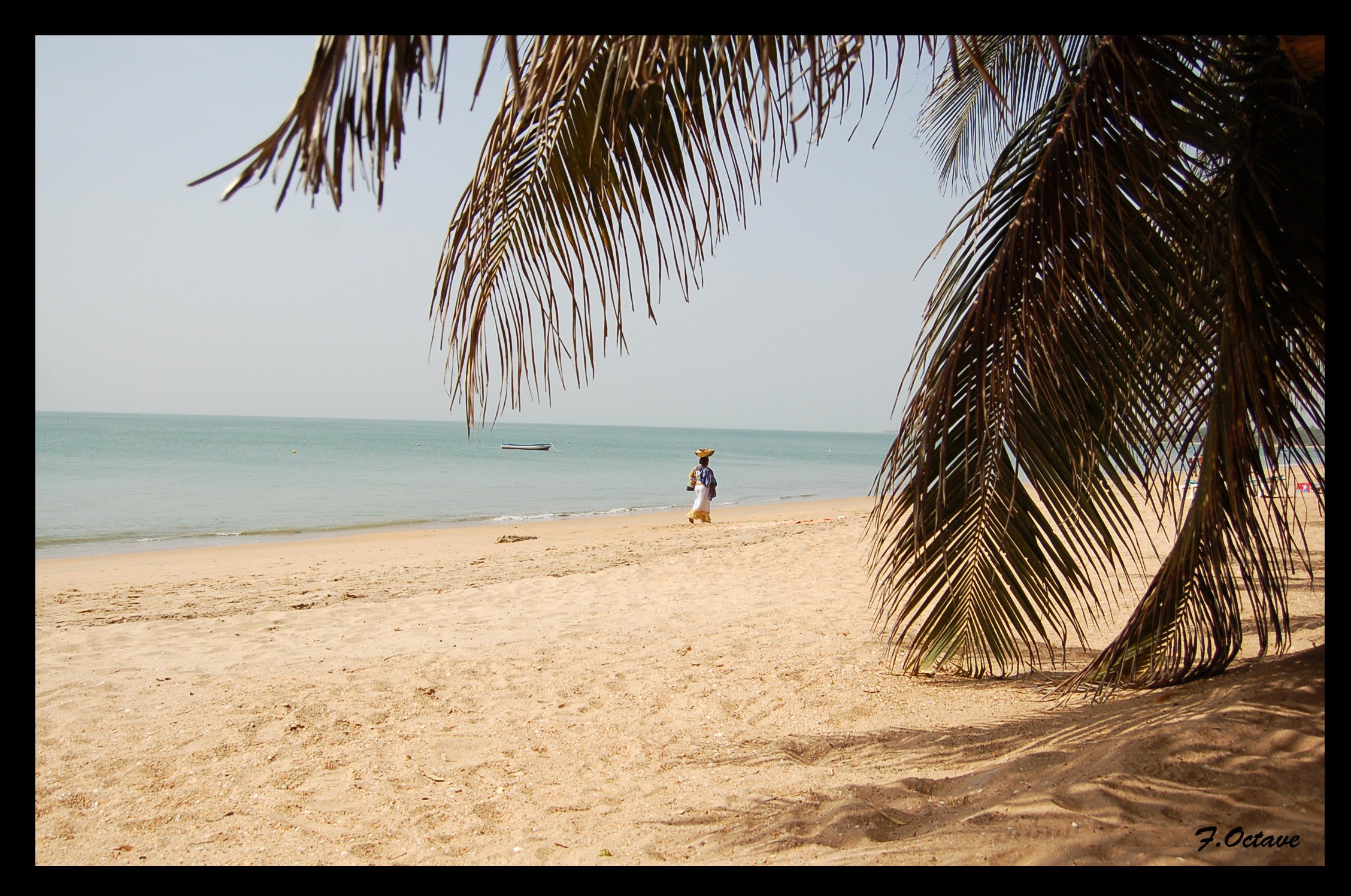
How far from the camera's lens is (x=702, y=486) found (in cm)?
1478

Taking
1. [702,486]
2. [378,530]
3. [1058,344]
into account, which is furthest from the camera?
Result: [378,530]

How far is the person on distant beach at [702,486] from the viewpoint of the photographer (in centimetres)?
1463

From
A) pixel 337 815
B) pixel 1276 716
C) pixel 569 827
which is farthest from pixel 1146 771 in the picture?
pixel 337 815

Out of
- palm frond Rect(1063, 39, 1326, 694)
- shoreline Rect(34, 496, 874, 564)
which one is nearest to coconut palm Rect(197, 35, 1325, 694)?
palm frond Rect(1063, 39, 1326, 694)

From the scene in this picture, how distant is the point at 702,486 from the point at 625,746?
11.2 meters

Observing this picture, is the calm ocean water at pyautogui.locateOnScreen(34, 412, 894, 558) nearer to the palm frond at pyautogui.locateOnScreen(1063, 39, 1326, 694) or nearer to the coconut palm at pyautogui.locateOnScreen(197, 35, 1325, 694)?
the coconut palm at pyautogui.locateOnScreen(197, 35, 1325, 694)

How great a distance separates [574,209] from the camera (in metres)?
2.15

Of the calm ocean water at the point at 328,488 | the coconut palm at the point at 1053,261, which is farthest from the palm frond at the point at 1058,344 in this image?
the calm ocean water at the point at 328,488

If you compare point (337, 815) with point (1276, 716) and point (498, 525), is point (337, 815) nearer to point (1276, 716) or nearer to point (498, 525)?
point (1276, 716)

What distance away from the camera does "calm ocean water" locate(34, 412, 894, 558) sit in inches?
663

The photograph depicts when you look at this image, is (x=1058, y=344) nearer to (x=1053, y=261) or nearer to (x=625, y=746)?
(x=1053, y=261)

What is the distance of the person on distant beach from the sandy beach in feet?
26.0

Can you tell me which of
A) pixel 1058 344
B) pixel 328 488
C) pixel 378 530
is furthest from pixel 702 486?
pixel 328 488
